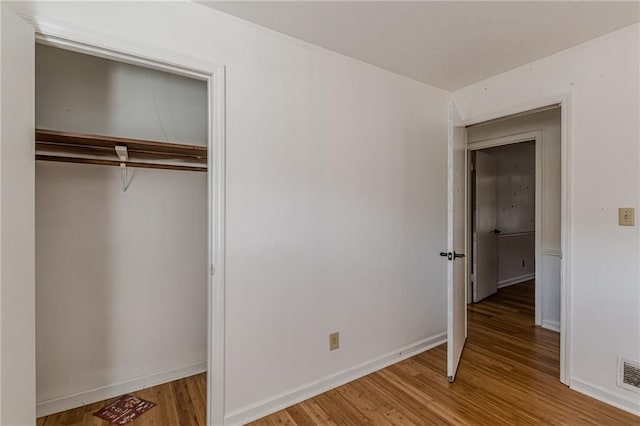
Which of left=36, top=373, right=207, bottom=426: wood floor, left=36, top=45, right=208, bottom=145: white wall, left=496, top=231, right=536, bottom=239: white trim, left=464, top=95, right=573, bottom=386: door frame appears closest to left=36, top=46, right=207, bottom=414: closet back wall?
left=36, top=45, right=208, bottom=145: white wall

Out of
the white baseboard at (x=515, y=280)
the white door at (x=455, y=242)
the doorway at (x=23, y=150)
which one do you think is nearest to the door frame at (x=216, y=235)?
the doorway at (x=23, y=150)

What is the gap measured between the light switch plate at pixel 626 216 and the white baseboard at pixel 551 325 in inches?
67.8

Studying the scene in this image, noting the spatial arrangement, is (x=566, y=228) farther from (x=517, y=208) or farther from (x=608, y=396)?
(x=517, y=208)

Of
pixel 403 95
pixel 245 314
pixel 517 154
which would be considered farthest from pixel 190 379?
pixel 517 154

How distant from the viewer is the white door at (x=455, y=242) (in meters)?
2.24

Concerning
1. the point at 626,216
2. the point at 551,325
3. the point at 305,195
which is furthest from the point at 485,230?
the point at 305,195

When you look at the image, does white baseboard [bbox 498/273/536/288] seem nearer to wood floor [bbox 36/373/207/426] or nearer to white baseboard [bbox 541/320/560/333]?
white baseboard [bbox 541/320/560/333]

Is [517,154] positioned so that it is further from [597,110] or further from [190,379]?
[190,379]

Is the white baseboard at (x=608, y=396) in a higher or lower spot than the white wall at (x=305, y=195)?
lower

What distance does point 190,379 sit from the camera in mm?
2270

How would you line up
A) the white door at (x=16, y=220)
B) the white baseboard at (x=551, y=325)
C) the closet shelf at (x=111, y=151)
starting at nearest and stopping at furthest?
the white door at (x=16, y=220) → the closet shelf at (x=111, y=151) → the white baseboard at (x=551, y=325)

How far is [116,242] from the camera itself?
2059mm

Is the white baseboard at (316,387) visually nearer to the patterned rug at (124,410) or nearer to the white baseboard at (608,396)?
the patterned rug at (124,410)

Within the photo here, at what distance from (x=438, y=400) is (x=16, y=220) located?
2409mm
